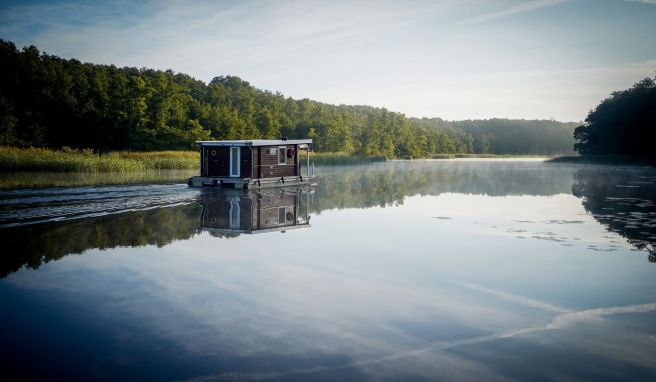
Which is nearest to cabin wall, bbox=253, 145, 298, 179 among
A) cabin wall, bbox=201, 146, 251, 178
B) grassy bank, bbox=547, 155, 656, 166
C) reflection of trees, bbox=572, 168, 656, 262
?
cabin wall, bbox=201, 146, 251, 178

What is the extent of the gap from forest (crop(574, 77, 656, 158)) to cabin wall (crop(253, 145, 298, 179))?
2588 inches

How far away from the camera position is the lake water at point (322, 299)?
537cm

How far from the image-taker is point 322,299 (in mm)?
7785

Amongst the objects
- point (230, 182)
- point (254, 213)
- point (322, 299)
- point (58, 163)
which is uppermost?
point (58, 163)

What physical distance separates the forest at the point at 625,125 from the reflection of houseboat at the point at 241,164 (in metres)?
67.9

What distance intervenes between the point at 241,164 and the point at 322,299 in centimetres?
2416

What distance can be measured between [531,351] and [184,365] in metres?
4.04

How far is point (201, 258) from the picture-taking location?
10.6 metres

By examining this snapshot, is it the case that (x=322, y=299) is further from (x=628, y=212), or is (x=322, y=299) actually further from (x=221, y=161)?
(x=221, y=161)

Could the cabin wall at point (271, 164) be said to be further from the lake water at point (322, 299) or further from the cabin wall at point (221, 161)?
the lake water at point (322, 299)

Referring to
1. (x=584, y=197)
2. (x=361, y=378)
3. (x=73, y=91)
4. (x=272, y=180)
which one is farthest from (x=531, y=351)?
(x=73, y=91)

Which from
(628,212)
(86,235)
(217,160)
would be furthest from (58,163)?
(628,212)

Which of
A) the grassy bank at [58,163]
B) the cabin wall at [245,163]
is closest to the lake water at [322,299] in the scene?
the cabin wall at [245,163]

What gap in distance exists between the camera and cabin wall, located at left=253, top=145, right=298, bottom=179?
31.4m
